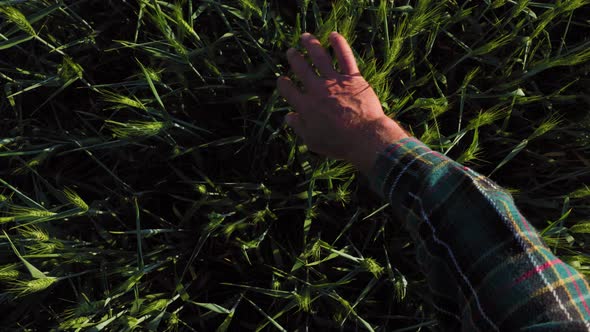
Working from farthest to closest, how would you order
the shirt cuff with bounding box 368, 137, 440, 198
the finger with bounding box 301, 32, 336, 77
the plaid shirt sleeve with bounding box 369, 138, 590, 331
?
the finger with bounding box 301, 32, 336, 77 → the shirt cuff with bounding box 368, 137, 440, 198 → the plaid shirt sleeve with bounding box 369, 138, 590, 331

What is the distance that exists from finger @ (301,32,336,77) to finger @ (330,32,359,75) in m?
0.02

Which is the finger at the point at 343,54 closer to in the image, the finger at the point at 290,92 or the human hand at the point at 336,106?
the human hand at the point at 336,106

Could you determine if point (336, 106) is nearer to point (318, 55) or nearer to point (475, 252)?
point (318, 55)

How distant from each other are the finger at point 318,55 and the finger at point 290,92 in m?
0.07

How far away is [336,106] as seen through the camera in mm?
833

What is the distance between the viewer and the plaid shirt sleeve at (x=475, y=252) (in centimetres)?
59

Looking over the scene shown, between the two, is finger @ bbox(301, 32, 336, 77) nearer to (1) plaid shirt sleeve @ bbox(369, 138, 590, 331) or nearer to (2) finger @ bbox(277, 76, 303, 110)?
(2) finger @ bbox(277, 76, 303, 110)

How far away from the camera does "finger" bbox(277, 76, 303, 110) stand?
2.85 ft

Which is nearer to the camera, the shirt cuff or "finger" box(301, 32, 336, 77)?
the shirt cuff

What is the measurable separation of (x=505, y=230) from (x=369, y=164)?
0.26 meters

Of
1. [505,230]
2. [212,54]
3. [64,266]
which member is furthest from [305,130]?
[64,266]

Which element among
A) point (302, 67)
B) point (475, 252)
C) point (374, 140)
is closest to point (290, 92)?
point (302, 67)

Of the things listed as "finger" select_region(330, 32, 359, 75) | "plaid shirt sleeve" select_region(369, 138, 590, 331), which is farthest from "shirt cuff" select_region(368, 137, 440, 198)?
"finger" select_region(330, 32, 359, 75)

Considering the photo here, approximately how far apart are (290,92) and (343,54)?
5.3 inches
